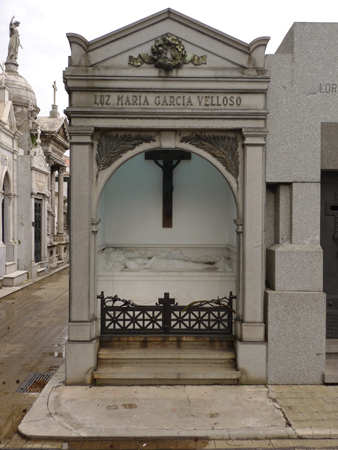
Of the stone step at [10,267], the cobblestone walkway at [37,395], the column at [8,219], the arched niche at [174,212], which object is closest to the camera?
the cobblestone walkway at [37,395]

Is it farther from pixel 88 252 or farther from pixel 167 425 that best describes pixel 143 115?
pixel 167 425

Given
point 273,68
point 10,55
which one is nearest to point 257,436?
point 273,68

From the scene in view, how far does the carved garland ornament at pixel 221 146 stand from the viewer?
18.8 ft

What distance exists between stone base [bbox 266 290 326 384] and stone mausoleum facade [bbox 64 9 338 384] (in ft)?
0.05

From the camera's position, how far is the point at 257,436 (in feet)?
14.1

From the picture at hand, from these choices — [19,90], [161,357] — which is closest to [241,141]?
[161,357]

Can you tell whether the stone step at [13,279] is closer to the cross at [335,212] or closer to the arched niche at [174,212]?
the arched niche at [174,212]

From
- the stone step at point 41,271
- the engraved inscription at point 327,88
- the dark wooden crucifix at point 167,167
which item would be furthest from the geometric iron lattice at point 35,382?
the stone step at point 41,271

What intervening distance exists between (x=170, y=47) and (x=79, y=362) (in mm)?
4928

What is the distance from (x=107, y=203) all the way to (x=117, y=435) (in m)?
→ 5.06

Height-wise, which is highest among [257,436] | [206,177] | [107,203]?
[206,177]

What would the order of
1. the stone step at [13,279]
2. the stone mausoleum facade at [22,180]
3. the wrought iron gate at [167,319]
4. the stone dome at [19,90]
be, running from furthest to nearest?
the stone dome at [19,90] < the stone mausoleum facade at [22,180] < the stone step at [13,279] < the wrought iron gate at [167,319]

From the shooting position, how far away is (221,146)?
5738mm

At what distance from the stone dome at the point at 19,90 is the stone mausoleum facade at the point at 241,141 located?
1508cm
